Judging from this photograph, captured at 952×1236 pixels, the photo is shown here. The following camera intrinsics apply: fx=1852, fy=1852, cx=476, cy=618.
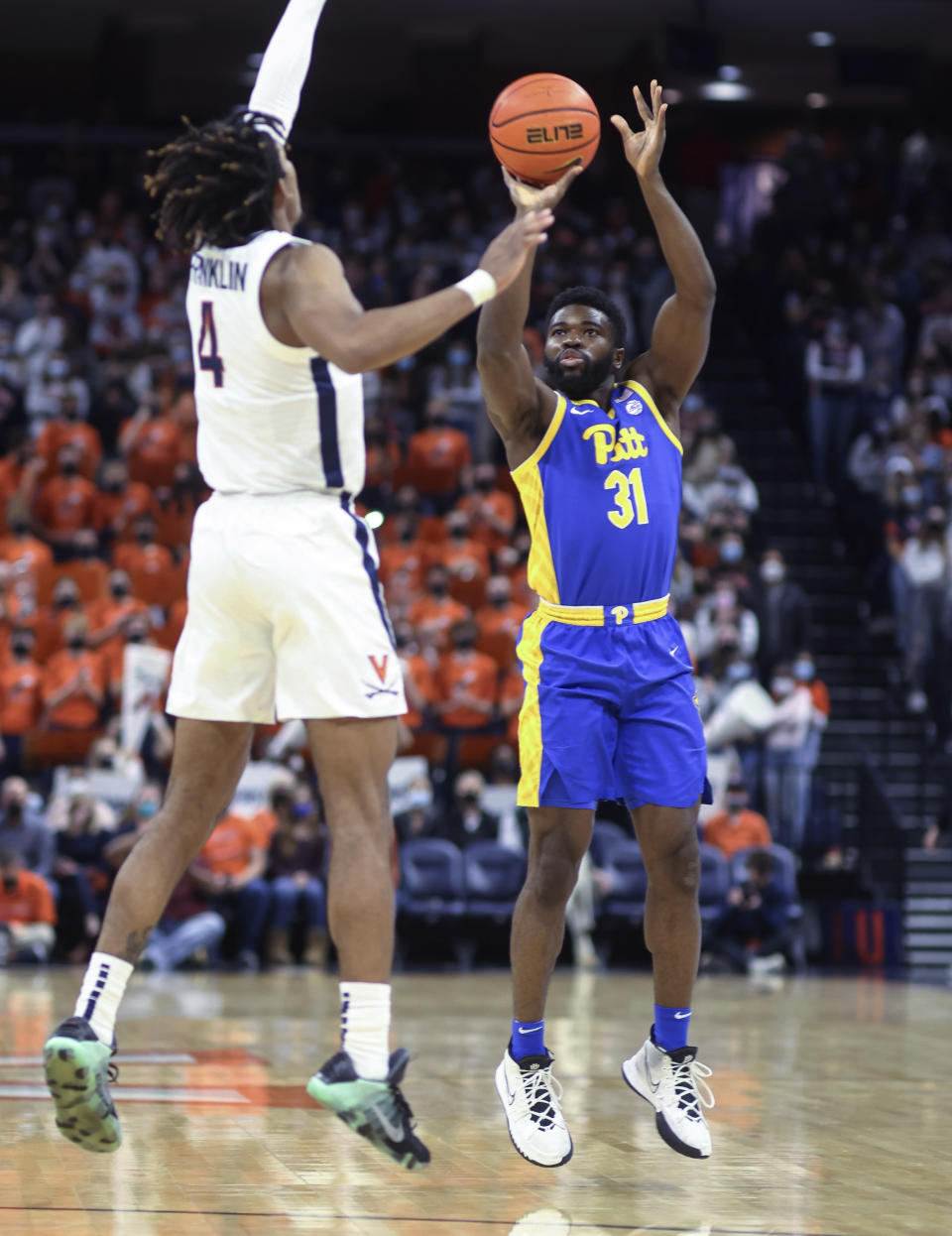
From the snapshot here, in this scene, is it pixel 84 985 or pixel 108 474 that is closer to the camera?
pixel 84 985

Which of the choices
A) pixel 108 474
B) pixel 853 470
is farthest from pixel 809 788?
pixel 108 474

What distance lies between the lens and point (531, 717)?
17.7ft

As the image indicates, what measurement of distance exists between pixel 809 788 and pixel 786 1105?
29.7 feet

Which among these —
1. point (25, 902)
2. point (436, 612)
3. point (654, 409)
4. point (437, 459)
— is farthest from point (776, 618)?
point (654, 409)

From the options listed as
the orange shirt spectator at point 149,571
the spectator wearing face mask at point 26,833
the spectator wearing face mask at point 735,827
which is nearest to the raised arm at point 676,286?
the spectator wearing face mask at point 26,833

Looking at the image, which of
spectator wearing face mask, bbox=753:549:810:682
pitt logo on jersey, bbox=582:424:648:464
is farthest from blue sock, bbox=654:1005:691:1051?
spectator wearing face mask, bbox=753:549:810:682

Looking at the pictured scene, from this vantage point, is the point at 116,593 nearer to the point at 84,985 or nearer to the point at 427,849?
the point at 427,849

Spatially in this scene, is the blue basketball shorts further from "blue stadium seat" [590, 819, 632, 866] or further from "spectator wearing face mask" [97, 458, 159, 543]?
"spectator wearing face mask" [97, 458, 159, 543]

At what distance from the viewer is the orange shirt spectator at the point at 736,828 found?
1449 centimetres

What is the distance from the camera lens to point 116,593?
15344mm

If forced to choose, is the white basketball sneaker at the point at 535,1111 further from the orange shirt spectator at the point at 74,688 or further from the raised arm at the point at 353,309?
the orange shirt spectator at the point at 74,688

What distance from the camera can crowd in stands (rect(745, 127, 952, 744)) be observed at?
17.4 metres

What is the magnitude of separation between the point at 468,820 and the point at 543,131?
31.0ft

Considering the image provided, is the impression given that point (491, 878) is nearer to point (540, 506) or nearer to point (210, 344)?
point (540, 506)
